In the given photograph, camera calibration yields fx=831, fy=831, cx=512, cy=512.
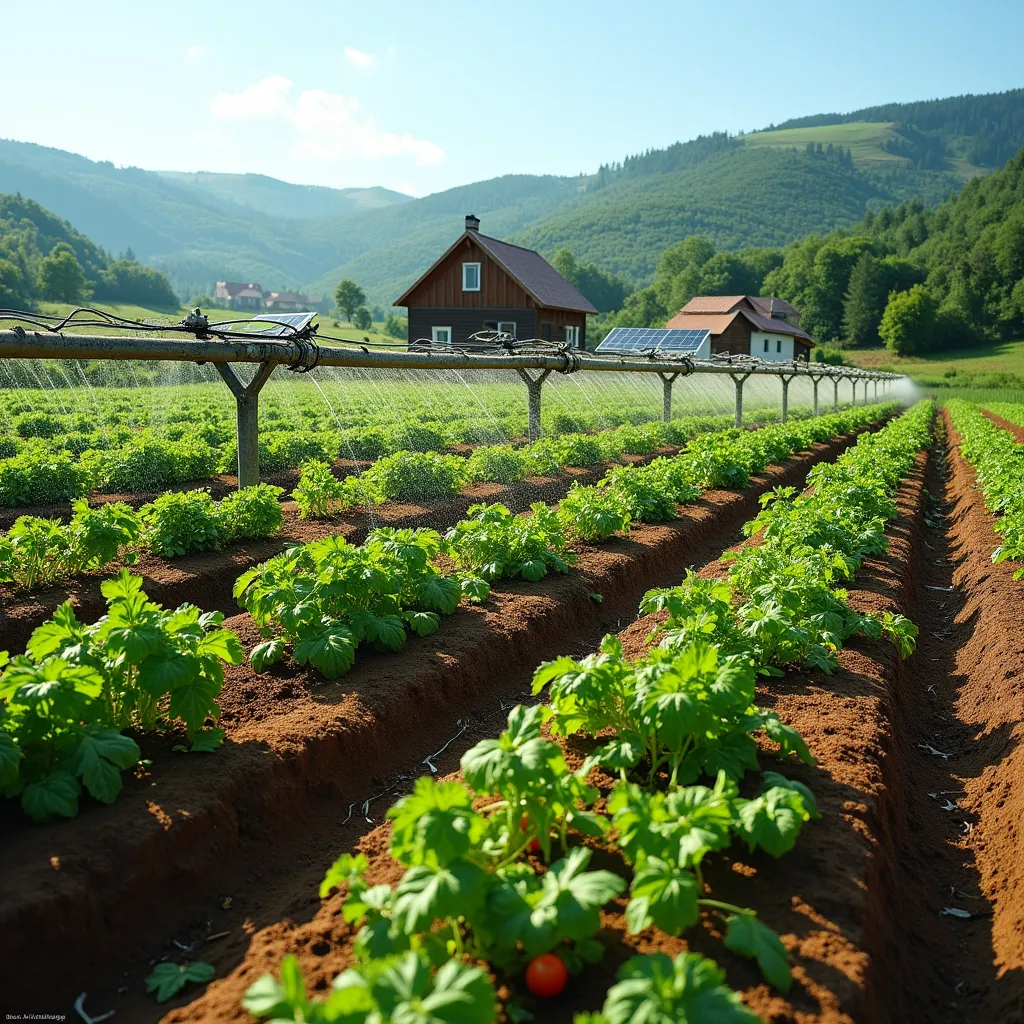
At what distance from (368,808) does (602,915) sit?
198 cm

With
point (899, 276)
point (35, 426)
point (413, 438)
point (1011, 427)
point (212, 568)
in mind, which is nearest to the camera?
point (212, 568)

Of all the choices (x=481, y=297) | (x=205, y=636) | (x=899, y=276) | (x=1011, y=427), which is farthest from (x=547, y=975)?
(x=899, y=276)

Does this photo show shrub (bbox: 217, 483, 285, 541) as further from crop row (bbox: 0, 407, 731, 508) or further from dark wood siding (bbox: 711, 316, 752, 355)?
dark wood siding (bbox: 711, 316, 752, 355)

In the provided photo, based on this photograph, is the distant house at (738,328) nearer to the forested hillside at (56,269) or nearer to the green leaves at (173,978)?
the forested hillside at (56,269)

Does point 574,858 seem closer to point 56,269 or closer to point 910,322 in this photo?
point 56,269

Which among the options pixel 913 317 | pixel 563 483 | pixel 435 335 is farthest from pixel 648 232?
pixel 563 483

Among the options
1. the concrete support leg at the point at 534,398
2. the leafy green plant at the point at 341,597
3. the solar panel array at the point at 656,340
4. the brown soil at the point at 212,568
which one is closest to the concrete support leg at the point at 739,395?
the solar panel array at the point at 656,340

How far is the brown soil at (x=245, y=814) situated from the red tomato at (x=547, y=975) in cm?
132

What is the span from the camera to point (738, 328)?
5794 cm

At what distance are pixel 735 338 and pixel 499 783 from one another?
191 ft

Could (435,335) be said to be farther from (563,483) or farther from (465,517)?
(465,517)

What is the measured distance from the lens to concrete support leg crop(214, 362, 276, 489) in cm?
872

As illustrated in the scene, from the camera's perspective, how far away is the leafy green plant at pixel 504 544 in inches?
289

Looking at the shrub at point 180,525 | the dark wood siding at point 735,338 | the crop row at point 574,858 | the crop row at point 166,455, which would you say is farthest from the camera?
the dark wood siding at point 735,338
